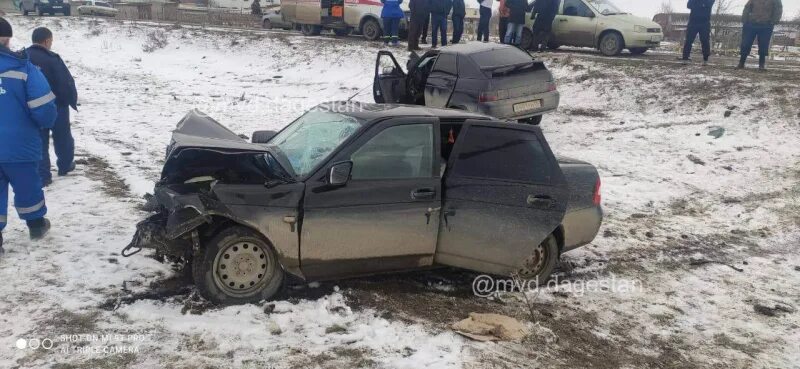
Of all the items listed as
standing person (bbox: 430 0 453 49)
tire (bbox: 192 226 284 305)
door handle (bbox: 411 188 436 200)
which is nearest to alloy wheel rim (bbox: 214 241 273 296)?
tire (bbox: 192 226 284 305)

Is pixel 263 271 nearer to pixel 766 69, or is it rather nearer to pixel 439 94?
pixel 439 94

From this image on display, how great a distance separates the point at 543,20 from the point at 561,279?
1113cm

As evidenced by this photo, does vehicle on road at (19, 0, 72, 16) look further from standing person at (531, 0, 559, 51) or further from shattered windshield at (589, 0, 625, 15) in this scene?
shattered windshield at (589, 0, 625, 15)

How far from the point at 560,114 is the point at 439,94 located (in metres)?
3.82

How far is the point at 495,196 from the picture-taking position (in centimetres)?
461

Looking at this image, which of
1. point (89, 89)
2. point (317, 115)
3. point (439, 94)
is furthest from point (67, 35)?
point (317, 115)

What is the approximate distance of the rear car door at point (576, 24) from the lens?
1516 centimetres

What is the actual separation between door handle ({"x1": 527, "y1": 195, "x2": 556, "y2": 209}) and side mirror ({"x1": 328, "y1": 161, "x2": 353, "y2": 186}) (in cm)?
149

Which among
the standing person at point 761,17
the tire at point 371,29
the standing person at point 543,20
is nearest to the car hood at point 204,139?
the standing person at point 761,17

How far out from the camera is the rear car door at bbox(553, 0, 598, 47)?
49.7 ft

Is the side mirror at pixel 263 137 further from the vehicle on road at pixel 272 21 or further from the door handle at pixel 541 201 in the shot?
the vehicle on road at pixel 272 21

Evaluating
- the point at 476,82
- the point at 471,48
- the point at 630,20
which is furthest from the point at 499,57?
the point at 630,20

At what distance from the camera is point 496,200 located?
4.61 metres

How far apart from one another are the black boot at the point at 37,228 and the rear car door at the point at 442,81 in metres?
5.95
